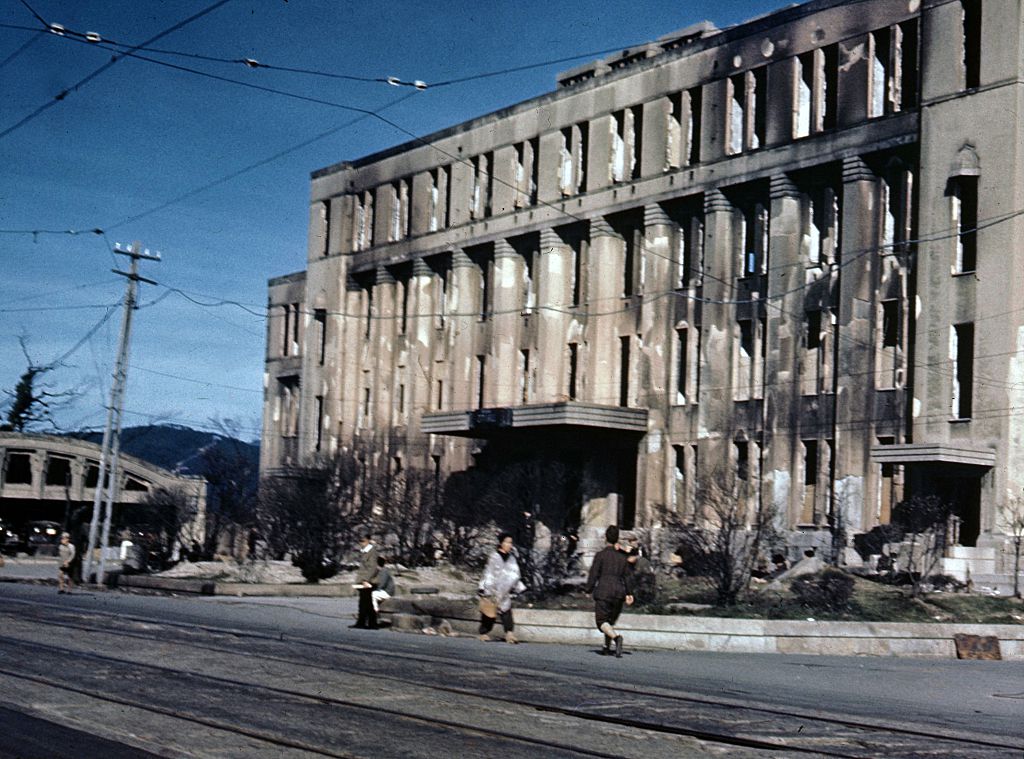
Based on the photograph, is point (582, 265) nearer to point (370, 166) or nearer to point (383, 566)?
point (370, 166)

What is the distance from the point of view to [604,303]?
2226 inches

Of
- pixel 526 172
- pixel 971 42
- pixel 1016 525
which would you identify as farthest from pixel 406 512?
pixel 971 42

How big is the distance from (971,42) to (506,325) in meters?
24.2

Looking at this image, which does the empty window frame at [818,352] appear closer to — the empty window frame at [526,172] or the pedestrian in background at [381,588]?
the empty window frame at [526,172]

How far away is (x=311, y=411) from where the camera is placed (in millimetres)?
71188

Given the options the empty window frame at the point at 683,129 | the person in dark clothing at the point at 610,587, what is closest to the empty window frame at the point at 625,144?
the empty window frame at the point at 683,129

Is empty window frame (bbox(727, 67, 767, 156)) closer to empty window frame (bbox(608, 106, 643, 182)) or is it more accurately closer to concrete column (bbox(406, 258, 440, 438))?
empty window frame (bbox(608, 106, 643, 182))

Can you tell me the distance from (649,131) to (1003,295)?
17.8m

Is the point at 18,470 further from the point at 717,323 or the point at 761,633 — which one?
the point at 761,633

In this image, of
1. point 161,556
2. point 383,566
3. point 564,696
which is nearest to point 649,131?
point 161,556

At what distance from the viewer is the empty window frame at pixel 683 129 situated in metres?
52.9

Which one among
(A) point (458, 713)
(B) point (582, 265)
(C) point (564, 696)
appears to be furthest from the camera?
(B) point (582, 265)

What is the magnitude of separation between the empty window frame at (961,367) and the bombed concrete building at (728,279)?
79 mm

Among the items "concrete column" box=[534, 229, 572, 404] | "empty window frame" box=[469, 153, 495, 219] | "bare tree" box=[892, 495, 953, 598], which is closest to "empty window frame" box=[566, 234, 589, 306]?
"concrete column" box=[534, 229, 572, 404]
